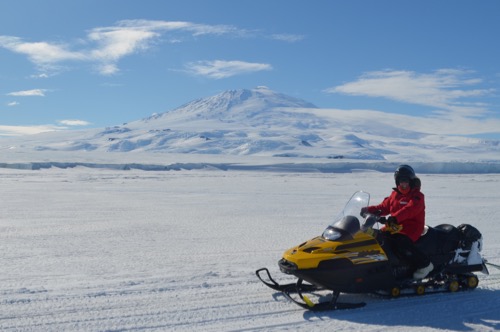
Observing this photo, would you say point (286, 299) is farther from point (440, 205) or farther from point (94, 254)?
Answer: point (440, 205)

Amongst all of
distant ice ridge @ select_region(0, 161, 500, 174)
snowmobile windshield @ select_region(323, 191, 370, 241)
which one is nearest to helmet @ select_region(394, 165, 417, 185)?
snowmobile windshield @ select_region(323, 191, 370, 241)

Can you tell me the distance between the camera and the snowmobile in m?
4.48

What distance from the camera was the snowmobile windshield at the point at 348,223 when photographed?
15.2 ft

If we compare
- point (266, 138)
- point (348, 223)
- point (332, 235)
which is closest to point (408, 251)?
point (348, 223)

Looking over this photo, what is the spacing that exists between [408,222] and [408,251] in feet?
0.89

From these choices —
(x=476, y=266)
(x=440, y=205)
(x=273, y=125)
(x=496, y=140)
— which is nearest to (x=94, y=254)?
(x=476, y=266)

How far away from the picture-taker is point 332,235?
15.3 ft

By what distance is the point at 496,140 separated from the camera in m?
148

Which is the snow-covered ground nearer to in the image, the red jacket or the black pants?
the black pants

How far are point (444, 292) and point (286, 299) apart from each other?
1596mm

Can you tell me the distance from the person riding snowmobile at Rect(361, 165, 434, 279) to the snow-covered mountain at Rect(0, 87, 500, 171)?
48531 mm

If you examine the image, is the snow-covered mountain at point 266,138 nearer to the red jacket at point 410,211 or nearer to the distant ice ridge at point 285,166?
the distant ice ridge at point 285,166

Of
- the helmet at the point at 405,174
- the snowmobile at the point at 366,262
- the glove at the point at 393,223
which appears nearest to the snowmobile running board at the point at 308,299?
the snowmobile at the point at 366,262

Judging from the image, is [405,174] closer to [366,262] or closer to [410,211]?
[410,211]
